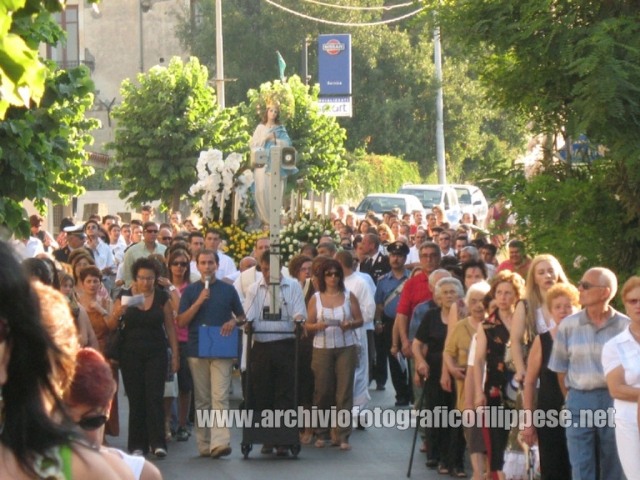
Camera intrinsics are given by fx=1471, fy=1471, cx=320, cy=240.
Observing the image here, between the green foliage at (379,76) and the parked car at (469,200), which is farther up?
the green foliage at (379,76)

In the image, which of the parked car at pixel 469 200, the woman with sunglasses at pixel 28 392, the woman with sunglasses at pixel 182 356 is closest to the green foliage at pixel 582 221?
the woman with sunglasses at pixel 182 356

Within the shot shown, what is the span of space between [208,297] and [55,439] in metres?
9.90

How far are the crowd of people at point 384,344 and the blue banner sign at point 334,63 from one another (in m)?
21.2

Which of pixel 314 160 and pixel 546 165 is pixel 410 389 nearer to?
pixel 546 165

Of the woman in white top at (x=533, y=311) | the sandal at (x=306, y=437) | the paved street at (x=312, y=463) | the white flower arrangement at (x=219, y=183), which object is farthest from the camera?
the white flower arrangement at (x=219, y=183)

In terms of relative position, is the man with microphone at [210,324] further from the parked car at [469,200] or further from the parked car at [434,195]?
the parked car at [469,200]

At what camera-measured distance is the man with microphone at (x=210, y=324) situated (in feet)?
42.6

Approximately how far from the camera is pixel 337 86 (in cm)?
4019

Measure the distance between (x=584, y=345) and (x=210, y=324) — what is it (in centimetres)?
478

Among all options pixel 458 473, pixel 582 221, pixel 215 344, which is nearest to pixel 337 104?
pixel 215 344

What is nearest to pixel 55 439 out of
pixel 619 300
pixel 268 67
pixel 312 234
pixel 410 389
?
pixel 619 300

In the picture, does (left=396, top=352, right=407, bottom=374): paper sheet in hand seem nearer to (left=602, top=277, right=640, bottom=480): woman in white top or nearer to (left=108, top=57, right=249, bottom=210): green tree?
(left=602, top=277, right=640, bottom=480): woman in white top

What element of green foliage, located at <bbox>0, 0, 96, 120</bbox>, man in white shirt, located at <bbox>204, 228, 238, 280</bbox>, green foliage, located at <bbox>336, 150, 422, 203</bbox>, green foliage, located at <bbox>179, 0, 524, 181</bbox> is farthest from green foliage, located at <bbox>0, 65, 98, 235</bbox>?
green foliage, located at <bbox>179, 0, 524, 181</bbox>

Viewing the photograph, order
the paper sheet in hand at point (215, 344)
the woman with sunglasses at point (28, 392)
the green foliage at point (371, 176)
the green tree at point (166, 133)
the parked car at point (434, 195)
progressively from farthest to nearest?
the green foliage at point (371, 176) → the parked car at point (434, 195) → the green tree at point (166, 133) → the paper sheet in hand at point (215, 344) → the woman with sunglasses at point (28, 392)
